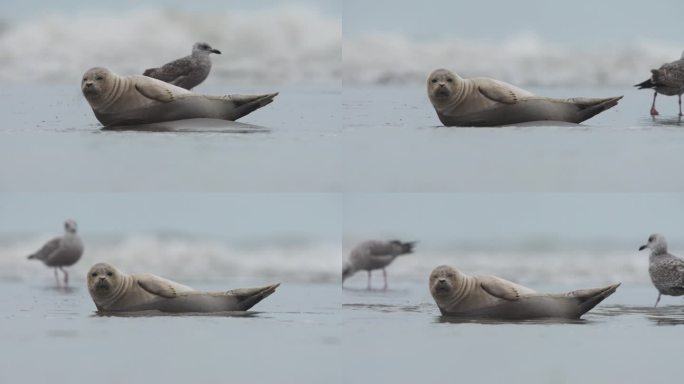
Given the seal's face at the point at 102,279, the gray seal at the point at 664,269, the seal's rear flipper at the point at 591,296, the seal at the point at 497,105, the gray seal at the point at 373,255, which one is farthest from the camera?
the gray seal at the point at 373,255

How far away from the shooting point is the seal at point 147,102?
1011 cm

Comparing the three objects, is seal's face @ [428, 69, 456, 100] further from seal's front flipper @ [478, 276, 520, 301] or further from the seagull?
the seagull

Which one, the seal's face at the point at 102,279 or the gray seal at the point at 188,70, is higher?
the gray seal at the point at 188,70

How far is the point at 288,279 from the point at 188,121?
2559 mm

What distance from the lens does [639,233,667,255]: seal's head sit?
408 inches

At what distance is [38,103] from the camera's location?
468 inches

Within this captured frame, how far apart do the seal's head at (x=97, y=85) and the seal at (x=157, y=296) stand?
135 centimetres

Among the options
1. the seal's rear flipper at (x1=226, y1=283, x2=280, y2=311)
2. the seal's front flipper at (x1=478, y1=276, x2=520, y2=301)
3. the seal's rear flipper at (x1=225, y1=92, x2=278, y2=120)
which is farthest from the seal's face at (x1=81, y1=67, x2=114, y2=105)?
the seal's front flipper at (x1=478, y1=276, x2=520, y2=301)

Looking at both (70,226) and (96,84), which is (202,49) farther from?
(70,226)

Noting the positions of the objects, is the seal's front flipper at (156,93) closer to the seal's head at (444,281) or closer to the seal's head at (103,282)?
the seal's head at (103,282)

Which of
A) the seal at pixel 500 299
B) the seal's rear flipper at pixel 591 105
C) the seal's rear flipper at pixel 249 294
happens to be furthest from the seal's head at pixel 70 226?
the seal's rear flipper at pixel 591 105

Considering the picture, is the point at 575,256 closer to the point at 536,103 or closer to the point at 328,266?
the point at 328,266

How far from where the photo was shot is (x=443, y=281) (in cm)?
918

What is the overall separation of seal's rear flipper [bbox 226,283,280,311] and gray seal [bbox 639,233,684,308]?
2781 mm
